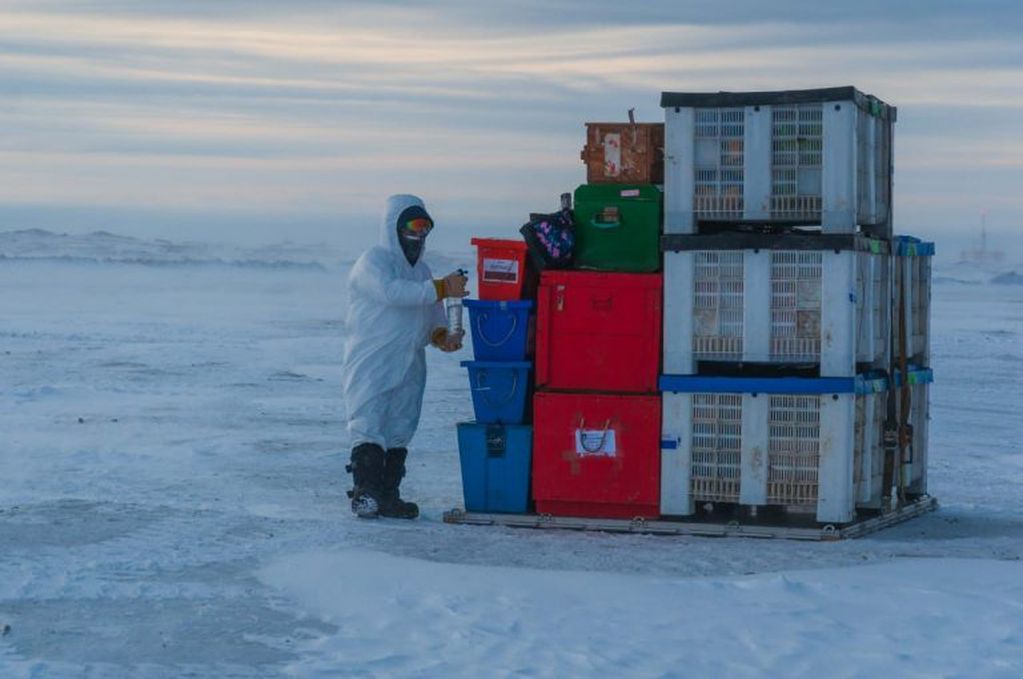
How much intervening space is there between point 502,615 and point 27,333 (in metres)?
19.7

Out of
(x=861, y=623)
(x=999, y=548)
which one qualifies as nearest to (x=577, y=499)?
(x=999, y=548)

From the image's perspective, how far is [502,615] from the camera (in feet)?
22.8

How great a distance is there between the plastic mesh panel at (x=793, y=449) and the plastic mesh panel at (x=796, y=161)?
39.6 inches

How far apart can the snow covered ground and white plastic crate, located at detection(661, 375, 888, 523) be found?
0.31m

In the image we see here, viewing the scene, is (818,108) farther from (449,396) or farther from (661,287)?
(449,396)

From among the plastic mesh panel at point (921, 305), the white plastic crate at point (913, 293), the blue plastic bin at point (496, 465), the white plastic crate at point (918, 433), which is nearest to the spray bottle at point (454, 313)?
the blue plastic bin at point (496, 465)

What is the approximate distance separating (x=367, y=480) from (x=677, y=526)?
70.6 inches

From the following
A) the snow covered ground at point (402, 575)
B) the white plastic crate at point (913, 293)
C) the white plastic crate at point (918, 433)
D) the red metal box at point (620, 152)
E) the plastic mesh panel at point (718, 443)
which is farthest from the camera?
the white plastic crate at point (918, 433)

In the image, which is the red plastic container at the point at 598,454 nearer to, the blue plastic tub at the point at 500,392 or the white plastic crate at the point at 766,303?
the blue plastic tub at the point at 500,392

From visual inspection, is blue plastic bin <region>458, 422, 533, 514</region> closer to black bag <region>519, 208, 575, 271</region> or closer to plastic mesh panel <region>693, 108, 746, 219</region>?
black bag <region>519, 208, 575, 271</region>

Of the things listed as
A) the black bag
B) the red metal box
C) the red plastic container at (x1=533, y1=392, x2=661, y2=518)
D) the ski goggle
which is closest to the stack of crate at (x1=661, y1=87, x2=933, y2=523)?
the red plastic container at (x1=533, y1=392, x2=661, y2=518)

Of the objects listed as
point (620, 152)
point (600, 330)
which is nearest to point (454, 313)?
point (600, 330)

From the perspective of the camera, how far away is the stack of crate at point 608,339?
9.38 m

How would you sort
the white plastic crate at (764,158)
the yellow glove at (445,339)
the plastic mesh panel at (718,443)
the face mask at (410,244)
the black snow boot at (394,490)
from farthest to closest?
the face mask at (410,244), the black snow boot at (394,490), the yellow glove at (445,339), the plastic mesh panel at (718,443), the white plastic crate at (764,158)
